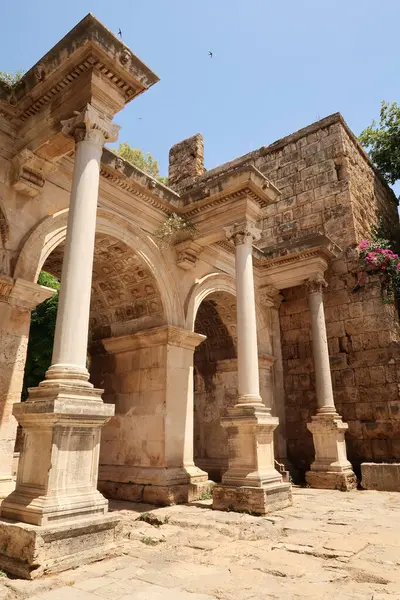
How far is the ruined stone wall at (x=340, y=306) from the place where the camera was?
10406 mm

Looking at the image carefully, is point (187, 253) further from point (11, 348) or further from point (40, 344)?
point (40, 344)

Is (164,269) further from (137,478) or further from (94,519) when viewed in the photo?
(94,519)

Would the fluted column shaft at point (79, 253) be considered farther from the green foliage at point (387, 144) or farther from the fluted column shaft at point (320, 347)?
the green foliage at point (387, 144)

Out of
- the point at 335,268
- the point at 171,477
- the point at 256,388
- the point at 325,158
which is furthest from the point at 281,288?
the point at 171,477

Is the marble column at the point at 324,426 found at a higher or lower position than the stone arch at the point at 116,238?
lower

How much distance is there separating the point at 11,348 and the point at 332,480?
7.24 meters

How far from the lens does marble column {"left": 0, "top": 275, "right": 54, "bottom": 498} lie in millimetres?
5539

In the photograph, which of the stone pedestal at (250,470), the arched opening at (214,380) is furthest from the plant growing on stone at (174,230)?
the stone pedestal at (250,470)

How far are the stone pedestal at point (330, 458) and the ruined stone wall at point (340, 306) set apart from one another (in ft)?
2.77

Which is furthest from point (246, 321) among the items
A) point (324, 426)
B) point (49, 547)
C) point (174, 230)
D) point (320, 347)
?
point (49, 547)

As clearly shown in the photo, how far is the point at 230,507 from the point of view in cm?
661

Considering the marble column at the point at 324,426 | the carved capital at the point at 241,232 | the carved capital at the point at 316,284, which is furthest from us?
the carved capital at the point at 316,284

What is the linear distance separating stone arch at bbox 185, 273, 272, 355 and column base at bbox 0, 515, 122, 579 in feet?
17.0

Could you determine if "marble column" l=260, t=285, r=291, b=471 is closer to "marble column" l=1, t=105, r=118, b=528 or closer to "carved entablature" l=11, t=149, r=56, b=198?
"carved entablature" l=11, t=149, r=56, b=198
